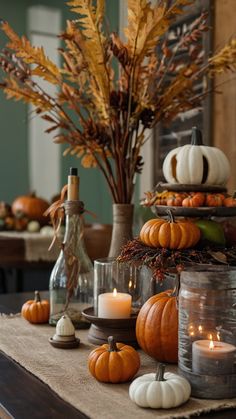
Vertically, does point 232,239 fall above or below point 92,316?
above

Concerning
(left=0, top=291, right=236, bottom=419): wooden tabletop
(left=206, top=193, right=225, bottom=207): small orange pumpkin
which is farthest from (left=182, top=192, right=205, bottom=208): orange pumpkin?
(left=0, top=291, right=236, bottom=419): wooden tabletop

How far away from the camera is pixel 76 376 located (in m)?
1.00

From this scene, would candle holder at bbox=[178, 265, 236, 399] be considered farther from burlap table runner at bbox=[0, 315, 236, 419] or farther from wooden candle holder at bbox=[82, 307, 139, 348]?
wooden candle holder at bbox=[82, 307, 139, 348]

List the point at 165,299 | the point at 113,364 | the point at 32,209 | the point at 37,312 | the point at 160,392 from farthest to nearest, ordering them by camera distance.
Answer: the point at 32,209 → the point at 37,312 → the point at 165,299 → the point at 113,364 → the point at 160,392

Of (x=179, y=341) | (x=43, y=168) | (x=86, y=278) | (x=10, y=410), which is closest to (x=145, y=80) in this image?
(x=86, y=278)

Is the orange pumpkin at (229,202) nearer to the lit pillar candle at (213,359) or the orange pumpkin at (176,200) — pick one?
the orange pumpkin at (176,200)

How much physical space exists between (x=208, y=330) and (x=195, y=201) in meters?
0.27

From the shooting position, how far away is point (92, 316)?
1161 mm

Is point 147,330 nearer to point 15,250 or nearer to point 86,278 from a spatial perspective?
point 86,278

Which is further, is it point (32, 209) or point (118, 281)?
point (32, 209)

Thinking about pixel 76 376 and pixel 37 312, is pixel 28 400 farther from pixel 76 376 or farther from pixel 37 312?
pixel 37 312

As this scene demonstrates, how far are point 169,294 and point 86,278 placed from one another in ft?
1.14

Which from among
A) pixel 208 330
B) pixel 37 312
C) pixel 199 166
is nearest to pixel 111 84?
pixel 199 166

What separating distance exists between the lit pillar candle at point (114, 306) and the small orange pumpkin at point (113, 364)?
0.59 ft
